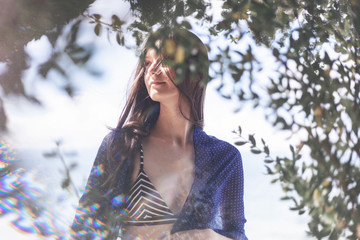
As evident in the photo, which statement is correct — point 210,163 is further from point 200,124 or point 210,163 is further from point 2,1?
point 2,1

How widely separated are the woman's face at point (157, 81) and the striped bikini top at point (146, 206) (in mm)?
388

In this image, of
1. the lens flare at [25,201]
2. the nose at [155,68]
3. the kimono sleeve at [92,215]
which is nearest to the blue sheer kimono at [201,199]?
the kimono sleeve at [92,215]

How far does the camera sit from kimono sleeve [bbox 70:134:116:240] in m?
1.35

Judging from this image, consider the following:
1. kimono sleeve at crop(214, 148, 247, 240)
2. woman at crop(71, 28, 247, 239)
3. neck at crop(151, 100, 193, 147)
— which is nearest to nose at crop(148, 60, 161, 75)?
woman at crop(71, 28, 247, 239)

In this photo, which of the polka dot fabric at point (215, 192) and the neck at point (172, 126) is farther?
the neck at point (172, 126)

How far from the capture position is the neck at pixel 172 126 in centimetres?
200

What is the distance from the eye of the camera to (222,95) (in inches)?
54.7

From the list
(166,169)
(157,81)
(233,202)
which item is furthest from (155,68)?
(233,202)

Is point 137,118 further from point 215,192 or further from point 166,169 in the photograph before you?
point 215,192

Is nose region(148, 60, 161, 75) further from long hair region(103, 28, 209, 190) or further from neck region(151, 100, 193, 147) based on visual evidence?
neck region(151, 100, 193, 147)

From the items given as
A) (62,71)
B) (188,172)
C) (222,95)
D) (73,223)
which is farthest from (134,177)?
(62,71)

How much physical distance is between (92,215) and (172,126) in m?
0.71

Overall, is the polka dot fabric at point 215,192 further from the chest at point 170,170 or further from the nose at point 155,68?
Result: the nose at point 155,68

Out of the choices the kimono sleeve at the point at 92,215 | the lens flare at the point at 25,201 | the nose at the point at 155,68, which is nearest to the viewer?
the lens flare at the point at 25,201
